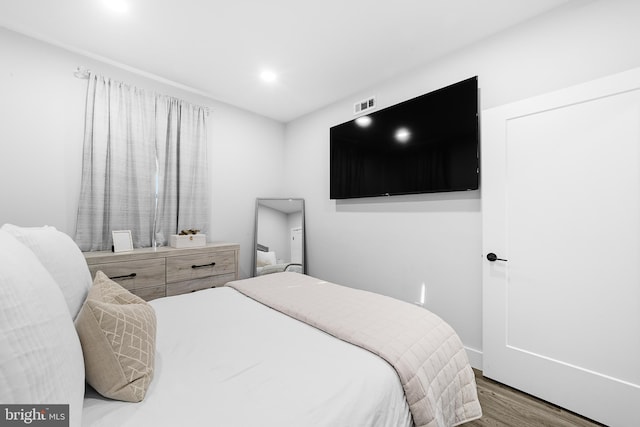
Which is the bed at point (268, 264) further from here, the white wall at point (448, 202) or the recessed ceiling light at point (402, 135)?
the recessed ceiling light at point (402, 135)

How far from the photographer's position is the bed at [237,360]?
57 cm

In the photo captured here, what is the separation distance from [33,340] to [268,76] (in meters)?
2.77

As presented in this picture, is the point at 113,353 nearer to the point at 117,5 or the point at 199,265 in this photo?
the point at 199,265

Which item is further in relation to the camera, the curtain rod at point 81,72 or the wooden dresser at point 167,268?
the curtain rod at point 81,72

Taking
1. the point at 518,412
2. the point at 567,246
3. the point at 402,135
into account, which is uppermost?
the point at 402,135

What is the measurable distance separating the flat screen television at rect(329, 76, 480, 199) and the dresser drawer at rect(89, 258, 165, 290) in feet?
6.58

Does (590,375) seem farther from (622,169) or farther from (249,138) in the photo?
(249,138)

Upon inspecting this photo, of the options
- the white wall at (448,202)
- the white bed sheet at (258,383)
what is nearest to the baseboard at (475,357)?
the white wall at (448,202)

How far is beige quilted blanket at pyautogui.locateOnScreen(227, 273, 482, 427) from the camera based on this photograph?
1.06 m

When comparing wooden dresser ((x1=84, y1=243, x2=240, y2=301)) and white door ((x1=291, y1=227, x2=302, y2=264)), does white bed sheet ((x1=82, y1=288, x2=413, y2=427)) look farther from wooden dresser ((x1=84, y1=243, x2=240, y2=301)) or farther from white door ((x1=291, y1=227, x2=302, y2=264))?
white door ((x1=291, y1=227, x2=302, y2=264))

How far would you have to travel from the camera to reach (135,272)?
2.37 meters

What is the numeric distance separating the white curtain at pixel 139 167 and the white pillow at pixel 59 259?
153 centimetres

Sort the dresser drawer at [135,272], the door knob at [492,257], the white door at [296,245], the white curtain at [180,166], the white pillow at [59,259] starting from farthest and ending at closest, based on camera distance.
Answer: the white door at [296,245], the white curtain at [180,166], the dresser drawer at [135,272], the door knob at [492,257], the white pillow at [59,259]

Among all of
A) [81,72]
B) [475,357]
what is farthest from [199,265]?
Result: [475,357]
